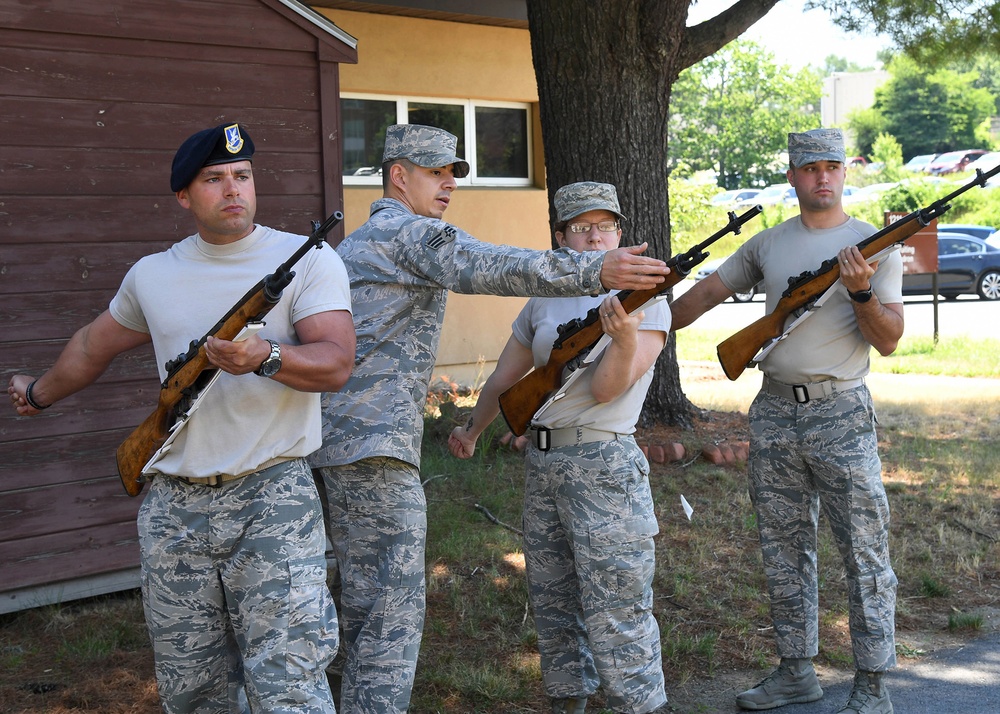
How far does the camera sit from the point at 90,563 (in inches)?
205

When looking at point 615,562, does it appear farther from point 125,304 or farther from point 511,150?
point 511,150

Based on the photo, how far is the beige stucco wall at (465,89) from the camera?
33.2 feet

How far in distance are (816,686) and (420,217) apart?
2.63 m

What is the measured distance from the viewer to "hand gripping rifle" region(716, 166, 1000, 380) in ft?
13.2

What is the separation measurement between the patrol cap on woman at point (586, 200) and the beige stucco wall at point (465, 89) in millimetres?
6277

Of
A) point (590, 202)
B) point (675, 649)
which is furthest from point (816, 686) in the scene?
point (590, 202)

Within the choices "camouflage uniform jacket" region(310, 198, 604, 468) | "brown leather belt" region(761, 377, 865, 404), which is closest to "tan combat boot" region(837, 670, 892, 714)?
"brown leather belt" region(761, 377, 865, 404)

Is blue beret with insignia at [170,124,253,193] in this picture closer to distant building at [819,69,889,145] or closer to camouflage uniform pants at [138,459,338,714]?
camouflage uniform pants at [138,459,338,714]

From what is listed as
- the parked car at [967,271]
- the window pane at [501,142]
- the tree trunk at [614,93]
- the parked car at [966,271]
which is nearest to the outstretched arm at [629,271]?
the tree trunk at [614,93]

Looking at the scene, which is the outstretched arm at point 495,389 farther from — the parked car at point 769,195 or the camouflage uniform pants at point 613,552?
the parked car at point 769,195

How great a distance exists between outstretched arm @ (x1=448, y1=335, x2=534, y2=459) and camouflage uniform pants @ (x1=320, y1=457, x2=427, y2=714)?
0.55 m

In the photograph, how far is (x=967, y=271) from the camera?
21891 mm

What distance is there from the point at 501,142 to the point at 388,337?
8.19 meters

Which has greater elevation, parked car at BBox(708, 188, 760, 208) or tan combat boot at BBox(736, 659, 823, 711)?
parked car at BBox(708, 188, 760, 208)
